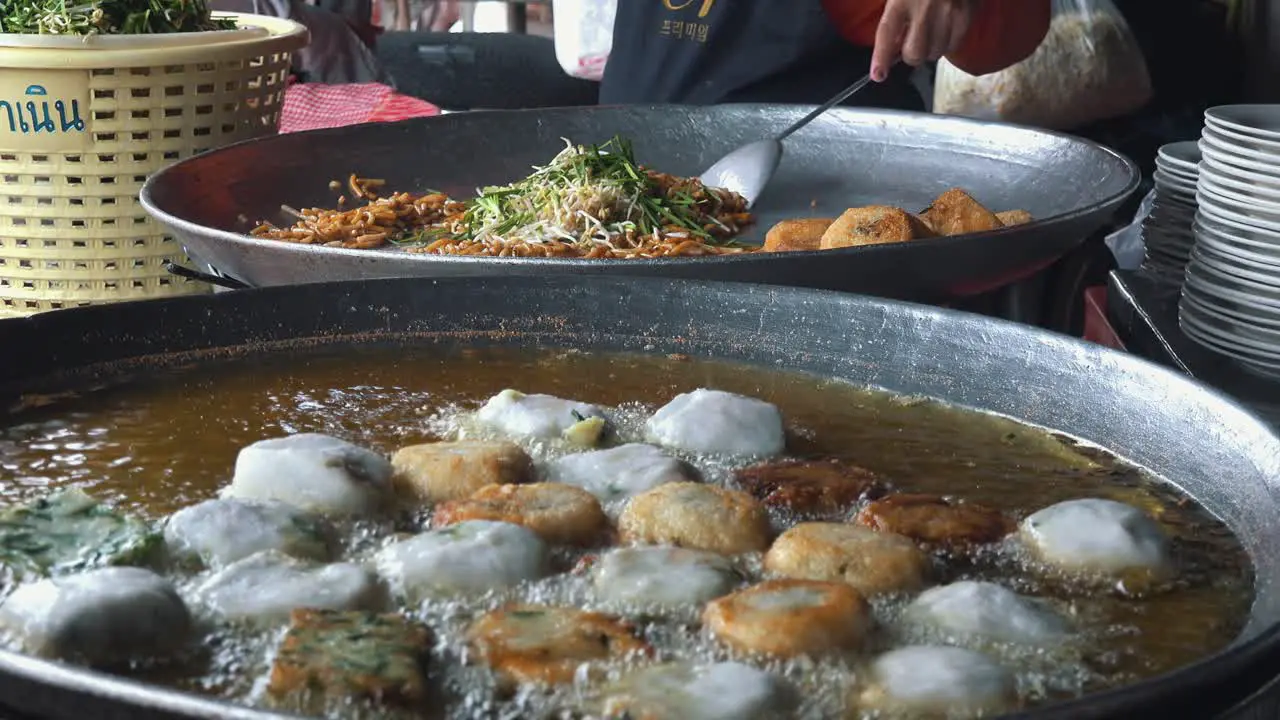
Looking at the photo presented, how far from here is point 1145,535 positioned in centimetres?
116

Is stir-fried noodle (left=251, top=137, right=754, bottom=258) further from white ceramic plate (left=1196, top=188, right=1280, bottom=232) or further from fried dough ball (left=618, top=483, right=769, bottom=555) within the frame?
fried dough ball (left=618, top=483, right=769, bottom=555)

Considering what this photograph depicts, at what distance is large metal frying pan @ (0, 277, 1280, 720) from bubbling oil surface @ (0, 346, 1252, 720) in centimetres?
3

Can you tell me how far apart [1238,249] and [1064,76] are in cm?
179

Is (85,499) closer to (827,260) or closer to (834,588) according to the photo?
(834,588)

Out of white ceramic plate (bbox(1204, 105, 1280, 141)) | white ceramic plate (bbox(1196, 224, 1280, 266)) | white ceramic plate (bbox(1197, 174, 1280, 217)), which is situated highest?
white ceramic plate (bbox(1204, 105, 1280, 141))

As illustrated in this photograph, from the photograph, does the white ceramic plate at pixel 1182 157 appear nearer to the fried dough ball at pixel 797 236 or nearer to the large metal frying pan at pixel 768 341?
the fried dough ball at pixel 797 236

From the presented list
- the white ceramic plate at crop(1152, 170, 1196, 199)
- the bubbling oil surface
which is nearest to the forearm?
the white ceramic plate at crop(1152, 170, 1196, 199)

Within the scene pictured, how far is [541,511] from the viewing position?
46.9 inches

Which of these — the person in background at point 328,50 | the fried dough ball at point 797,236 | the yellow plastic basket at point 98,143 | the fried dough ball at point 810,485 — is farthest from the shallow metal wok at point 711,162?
the person in background at point 328,50

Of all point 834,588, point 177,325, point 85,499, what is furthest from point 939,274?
point 85,499

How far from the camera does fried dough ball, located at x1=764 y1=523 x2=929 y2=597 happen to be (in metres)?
1.10

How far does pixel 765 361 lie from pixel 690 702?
84 centimetres

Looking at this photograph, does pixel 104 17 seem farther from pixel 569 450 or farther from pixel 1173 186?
pixel 1173 186

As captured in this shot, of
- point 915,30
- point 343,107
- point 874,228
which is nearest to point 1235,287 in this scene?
point 874,228
